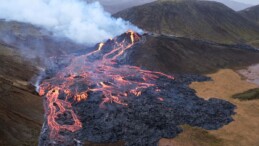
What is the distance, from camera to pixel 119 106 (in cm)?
4466

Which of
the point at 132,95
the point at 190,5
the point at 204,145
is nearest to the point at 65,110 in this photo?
the point at 132,95

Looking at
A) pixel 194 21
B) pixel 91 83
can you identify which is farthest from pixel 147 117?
pixel 194 21

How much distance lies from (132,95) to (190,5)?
8985 cm

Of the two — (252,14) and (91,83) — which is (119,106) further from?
(252,14)

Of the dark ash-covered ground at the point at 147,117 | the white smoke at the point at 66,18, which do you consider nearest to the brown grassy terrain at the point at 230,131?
the dark ash-covered ground at the point at 147,117

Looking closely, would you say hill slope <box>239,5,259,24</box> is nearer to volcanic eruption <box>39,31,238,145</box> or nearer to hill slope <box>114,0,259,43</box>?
hill slope <box>114,0,259,43</box>

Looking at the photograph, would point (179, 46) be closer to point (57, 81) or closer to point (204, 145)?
point (57, 81)

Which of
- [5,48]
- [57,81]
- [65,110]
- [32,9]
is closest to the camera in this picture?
[65,110]

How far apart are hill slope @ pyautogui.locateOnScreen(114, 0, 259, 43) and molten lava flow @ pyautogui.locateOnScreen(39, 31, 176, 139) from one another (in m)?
52.6

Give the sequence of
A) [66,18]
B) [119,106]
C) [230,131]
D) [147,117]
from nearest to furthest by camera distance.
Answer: [230,131] < [147,117] < [119,106] < [66,18]

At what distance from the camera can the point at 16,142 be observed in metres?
34.6

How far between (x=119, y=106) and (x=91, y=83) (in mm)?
8979

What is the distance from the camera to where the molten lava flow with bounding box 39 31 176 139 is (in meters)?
43.7

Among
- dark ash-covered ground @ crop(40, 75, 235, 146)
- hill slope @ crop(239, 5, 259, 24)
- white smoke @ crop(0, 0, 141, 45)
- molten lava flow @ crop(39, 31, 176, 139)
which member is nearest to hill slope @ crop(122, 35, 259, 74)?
molten lava flow @ crop(39, 31, 176, 139)
